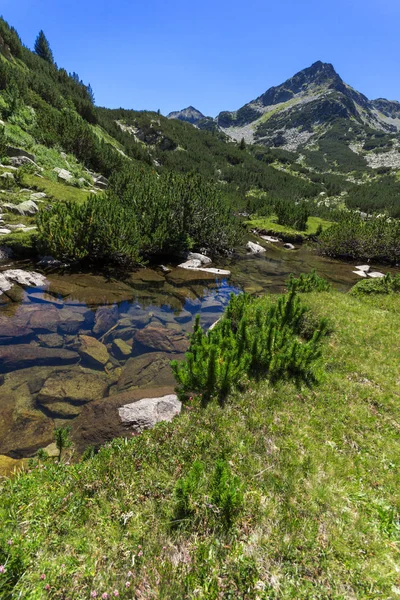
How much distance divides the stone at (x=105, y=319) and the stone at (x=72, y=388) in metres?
2.53

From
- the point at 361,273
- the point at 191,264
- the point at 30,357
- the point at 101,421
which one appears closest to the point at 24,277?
the point at 30,357

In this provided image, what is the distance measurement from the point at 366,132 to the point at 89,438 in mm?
195813

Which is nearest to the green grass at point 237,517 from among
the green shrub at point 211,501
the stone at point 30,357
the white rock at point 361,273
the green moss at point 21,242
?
the green shrub at point 211,501

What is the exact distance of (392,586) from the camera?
2.86m

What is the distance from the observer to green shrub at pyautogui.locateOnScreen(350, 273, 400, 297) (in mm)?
12789

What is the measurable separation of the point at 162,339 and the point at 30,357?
4.32 meters

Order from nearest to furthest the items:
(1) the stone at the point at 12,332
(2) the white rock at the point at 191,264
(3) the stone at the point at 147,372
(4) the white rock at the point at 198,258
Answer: (3) the stone at the point at 147,372
(1) the stone at the point at 12,332
(2) the white rock at the point at 191,264
(4) the white rock at the point at 198,258

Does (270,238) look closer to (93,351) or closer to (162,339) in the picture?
(162,339)

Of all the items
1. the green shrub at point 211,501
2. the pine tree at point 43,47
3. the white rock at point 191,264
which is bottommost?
the white rock at point 191,264

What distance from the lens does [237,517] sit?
3.60 meters

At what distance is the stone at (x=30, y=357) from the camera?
821cm

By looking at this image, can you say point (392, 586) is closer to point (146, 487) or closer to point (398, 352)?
point (146, 487)

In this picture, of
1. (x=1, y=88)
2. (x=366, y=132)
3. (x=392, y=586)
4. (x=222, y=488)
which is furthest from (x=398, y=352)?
(x=366, y=132)

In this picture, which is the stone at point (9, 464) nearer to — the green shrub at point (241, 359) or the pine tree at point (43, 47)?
the green shrub at point (241, 359)
